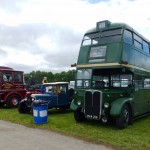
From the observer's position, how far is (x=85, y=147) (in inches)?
302

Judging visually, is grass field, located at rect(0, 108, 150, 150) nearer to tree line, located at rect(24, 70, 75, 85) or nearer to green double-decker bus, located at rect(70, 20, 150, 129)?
green double-decker bus, located at rect(70, 20, 150, 129)

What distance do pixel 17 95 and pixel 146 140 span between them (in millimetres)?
12480

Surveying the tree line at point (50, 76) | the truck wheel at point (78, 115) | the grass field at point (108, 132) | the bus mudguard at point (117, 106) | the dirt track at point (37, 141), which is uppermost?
the tree line at point (50, 76)

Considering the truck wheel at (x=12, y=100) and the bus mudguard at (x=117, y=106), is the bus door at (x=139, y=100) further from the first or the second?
the truck wheel at (x=12, y=100)

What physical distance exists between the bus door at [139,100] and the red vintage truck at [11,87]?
946 cm

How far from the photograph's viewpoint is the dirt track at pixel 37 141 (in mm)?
7586

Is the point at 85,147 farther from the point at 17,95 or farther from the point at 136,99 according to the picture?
the point at 17,95

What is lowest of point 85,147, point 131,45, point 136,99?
point 85,147

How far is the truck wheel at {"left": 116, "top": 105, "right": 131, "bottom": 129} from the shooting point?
1043 centimetres

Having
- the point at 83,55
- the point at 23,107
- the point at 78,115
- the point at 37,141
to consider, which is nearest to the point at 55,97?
the point at 23,107

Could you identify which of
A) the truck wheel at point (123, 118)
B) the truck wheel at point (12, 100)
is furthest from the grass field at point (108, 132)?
the truck wheel at point (12, 100)

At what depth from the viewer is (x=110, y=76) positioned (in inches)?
485

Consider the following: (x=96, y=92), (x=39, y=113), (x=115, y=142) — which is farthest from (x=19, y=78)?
(x=115, y=142)

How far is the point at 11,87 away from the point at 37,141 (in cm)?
1126
